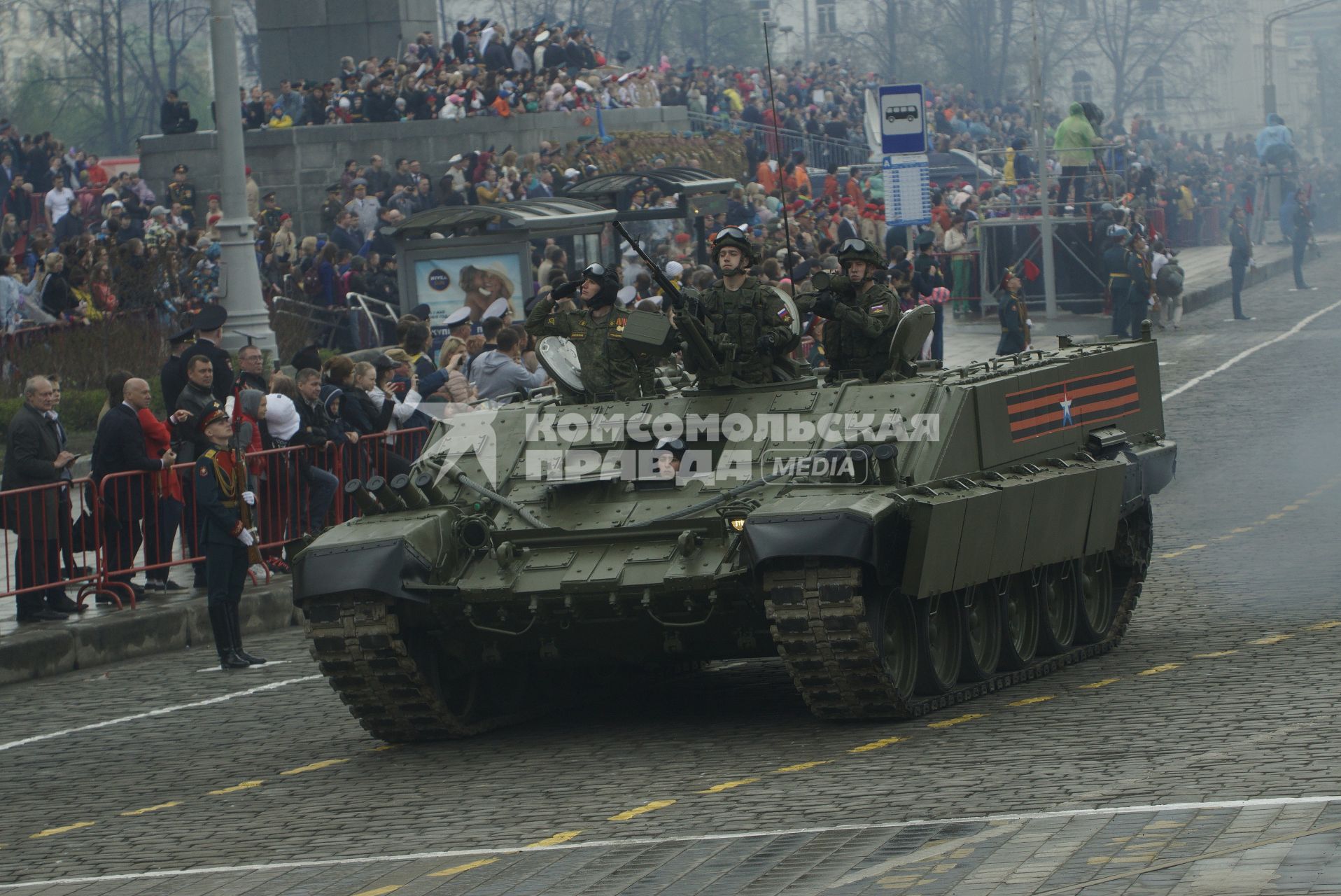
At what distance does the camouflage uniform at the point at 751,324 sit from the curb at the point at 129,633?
16.7 feet

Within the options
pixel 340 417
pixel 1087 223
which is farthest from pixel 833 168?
pixel 340 417

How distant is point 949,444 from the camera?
11.9 metres

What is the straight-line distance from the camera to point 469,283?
24.6 meters

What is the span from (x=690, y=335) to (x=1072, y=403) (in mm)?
2730

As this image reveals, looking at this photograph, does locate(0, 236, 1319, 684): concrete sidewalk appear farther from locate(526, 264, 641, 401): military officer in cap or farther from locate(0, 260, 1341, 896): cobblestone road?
locate(526, 264, 641, 401): military officer in cap

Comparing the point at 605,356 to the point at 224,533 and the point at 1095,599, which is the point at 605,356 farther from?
the point at 1095,599

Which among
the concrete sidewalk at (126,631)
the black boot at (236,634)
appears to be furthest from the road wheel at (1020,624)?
the concrete sidewalk at (126,631)

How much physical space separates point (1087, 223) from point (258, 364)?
2143 centimetres

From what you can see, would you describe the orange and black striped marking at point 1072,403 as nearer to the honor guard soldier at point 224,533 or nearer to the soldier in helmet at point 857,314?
the soldier in helmet at point 857,314

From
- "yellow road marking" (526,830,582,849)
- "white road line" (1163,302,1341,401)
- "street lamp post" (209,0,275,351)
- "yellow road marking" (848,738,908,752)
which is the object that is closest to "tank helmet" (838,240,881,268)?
"yellow road marking" (848,738,908,752)

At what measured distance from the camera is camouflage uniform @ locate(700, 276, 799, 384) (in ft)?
42.1

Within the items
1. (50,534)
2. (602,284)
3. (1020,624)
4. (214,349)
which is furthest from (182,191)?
(1020,624)

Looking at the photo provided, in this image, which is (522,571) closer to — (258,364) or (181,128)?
(258,364)

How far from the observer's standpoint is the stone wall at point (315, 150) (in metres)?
36.5
